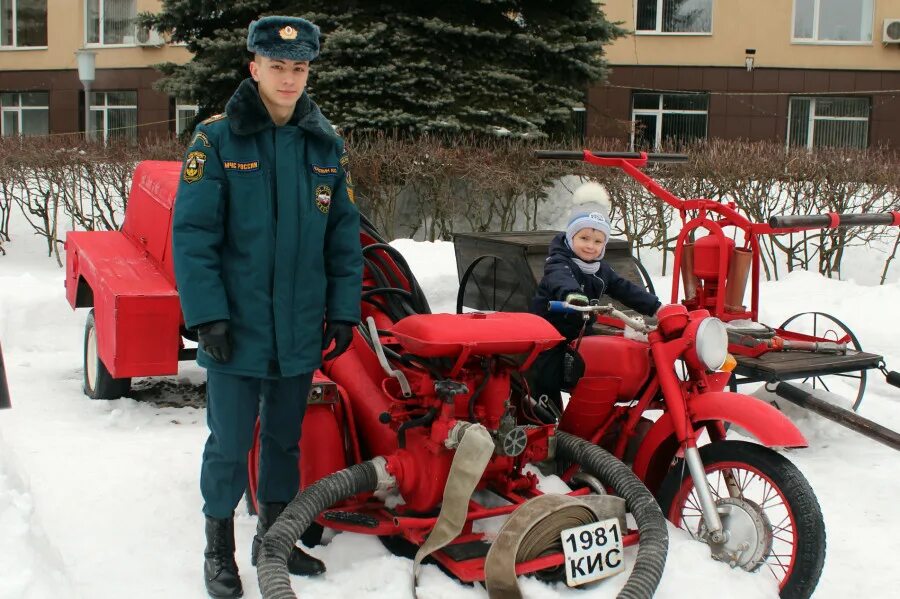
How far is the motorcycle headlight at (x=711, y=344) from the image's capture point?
11.9 feet

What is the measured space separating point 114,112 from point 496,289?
20562 mm

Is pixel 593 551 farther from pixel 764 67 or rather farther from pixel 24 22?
pixel 24 22

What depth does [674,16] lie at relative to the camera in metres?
21.4

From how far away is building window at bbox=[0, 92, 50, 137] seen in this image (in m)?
25.3

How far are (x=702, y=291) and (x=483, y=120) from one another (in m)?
6.74

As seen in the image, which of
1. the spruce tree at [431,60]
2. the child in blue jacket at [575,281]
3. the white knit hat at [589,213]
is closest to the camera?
the child in blue jacket at [575,281]

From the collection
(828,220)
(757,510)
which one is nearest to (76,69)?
(828,220)

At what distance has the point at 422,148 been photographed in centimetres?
1111

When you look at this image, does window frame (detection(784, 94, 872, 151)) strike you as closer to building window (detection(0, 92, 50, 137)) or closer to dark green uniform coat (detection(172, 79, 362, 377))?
building window (detection(0, 92, 50, 137))

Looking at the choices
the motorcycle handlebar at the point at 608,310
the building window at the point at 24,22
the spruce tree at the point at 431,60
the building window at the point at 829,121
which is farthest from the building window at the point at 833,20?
the motorcycle handlebar at the point at 608,310

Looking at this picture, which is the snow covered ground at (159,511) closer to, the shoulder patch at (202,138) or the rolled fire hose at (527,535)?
the rolled fire hose at (527,535)

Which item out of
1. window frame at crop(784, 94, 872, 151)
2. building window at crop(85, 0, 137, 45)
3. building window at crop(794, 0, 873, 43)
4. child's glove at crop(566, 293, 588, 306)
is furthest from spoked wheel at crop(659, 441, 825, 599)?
building window at crop(85, 0, 137, 45)

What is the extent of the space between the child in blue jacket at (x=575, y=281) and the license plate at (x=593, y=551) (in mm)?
906

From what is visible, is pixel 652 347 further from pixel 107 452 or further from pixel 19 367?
pixel 19 367
